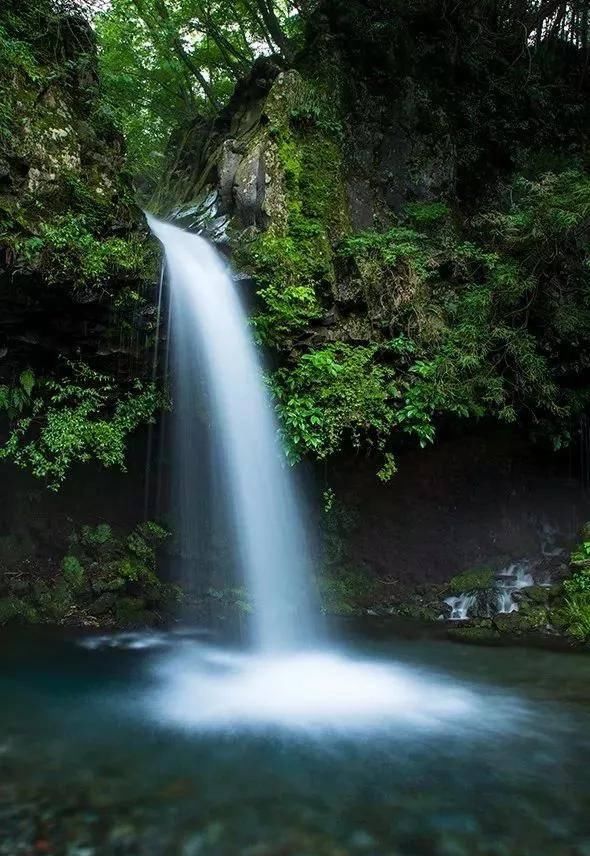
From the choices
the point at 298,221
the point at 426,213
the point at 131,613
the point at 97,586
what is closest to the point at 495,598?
the point at 131,613

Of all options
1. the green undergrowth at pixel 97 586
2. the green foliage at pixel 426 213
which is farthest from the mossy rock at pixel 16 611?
the green foliage at pixel 426 213

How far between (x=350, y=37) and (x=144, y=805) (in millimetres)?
12598

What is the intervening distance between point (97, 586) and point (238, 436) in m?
3.02

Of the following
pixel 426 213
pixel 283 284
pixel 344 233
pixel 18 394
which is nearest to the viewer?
pixel 18 394

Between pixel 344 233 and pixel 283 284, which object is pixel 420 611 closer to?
pixel 283 284

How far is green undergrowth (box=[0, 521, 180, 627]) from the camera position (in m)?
8.54

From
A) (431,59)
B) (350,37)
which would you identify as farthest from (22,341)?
(431,59)

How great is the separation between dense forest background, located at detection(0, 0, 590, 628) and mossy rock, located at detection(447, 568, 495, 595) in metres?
2.14

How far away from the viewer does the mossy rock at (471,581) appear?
933 centimetres

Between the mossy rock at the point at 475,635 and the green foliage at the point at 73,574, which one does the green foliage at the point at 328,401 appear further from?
the green foliage at the point at 73,574

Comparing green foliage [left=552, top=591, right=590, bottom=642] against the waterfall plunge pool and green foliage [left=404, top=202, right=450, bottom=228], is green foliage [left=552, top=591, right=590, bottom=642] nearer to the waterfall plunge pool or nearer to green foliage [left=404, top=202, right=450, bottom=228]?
the waterfall plunge pool

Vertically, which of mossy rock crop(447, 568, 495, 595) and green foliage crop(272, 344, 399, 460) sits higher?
green foliage crop(272, 344, 399, 460)

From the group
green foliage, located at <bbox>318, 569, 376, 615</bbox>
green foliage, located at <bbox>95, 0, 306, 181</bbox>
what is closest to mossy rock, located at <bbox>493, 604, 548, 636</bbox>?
green foliage, located at <bbox>318, 569, 376, 615</bbox>

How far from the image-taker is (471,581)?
30.9 ft
